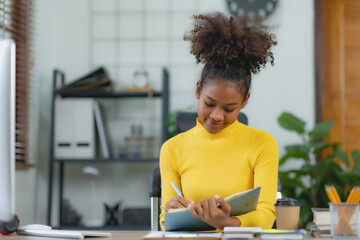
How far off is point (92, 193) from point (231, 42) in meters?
2.41

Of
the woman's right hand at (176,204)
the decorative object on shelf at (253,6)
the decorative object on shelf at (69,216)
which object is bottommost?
the decorative object on shelf at (69,216)

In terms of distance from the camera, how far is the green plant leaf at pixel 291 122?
3.34 m

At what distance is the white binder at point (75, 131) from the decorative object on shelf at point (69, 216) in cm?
36

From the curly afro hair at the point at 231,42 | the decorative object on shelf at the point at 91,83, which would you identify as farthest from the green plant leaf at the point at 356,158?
the curly afro hair at the point at 231,42

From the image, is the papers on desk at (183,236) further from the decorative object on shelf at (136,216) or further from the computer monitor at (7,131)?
the decorative object on shelf at (136,216)

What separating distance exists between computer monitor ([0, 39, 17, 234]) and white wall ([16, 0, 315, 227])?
2.66 metres

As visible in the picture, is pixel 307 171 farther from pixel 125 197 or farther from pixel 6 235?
pixel 6 235

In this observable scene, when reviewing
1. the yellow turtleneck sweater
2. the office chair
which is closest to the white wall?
the office chair

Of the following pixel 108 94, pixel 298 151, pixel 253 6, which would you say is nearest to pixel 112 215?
pixel 108 94

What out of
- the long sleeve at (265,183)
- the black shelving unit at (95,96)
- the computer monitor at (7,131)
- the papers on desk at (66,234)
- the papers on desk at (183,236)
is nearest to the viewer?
the computer monitor at (7,131)

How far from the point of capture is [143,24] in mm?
3746

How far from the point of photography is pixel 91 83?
3467 mm

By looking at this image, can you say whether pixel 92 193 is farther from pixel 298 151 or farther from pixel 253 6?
pixel 253 6

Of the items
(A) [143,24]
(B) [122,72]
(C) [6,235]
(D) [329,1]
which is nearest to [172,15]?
(A) [143,24]
